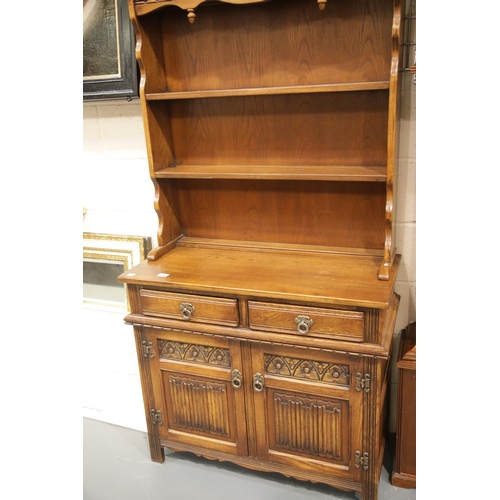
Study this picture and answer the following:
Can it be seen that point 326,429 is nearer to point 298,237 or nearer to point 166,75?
point 298,237

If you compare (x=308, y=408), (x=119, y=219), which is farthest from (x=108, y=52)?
(x=308, y=408)

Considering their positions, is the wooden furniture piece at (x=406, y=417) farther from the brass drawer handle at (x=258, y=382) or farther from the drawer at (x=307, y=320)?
the brass drawer handle at (x=258, y=382)

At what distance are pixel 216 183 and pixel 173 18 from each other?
0.74m

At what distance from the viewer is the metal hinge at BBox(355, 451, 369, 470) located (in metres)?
1.83

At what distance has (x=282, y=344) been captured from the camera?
1798 mm

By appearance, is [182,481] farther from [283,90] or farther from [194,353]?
[283,90]

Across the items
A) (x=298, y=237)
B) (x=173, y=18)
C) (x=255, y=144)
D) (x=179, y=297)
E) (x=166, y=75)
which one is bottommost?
(x=179, y=297)

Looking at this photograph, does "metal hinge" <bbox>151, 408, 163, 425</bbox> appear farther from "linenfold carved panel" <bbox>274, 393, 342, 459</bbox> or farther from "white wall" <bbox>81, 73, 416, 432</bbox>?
"linenfold carved panel" <bbox>274, 393, 342, 459</bbox>

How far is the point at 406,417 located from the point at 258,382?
2.10ft

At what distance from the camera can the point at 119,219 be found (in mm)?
2561

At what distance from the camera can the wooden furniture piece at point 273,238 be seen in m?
1.77

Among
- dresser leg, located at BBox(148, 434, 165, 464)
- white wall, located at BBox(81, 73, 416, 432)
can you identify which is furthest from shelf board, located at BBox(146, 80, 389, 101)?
dresser leg, located at BBox(148, 434, 165, 464)

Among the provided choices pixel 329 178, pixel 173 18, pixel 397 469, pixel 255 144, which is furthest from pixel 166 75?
pixel 397 469

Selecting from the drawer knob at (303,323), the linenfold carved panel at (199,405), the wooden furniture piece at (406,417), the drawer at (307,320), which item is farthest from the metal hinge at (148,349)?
the wooden furniture piece at (406,417)
